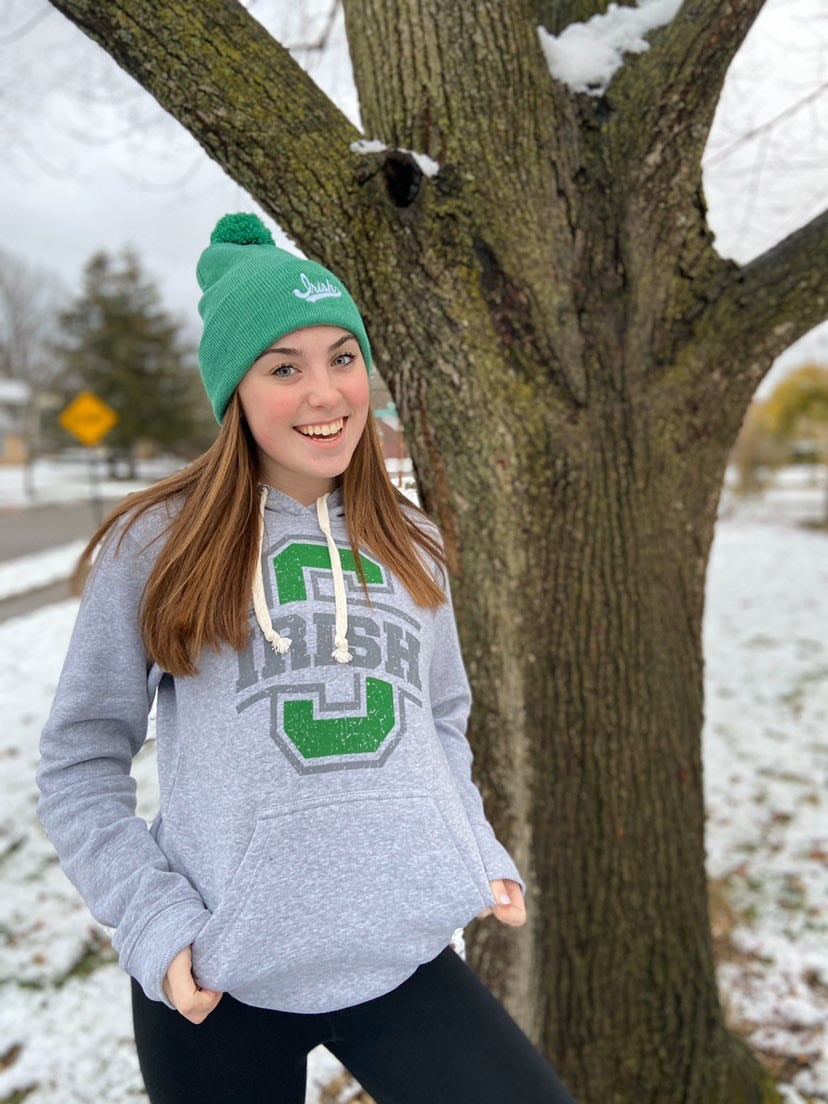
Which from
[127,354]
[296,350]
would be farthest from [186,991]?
[127,354]

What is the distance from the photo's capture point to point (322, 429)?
1.46 m

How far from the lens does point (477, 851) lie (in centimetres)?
146

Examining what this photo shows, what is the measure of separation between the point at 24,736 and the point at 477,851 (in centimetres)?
454

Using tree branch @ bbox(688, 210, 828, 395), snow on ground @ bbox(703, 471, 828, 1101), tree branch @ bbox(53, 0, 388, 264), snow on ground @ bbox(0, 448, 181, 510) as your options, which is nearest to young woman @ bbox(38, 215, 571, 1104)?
tree branch @ bbox(53, 0, 388, 264)

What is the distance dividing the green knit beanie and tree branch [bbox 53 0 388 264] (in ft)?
1.14

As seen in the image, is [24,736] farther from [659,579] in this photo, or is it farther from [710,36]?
[710,36]

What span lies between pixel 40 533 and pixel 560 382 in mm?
17543

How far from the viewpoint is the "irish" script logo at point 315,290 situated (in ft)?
4.61

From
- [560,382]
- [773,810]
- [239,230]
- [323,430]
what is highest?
[239,230]

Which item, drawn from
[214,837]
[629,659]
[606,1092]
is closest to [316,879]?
[214,837]

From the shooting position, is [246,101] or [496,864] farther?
[246,101]

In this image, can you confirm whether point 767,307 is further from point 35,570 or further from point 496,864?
point 35,570

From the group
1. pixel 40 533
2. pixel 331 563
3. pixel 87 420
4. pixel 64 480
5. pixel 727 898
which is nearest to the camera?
pixel 331 563

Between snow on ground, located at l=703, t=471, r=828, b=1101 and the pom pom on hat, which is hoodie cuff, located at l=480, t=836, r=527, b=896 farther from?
snow on ground, located at l=703, t=471, r=828, b=1101
